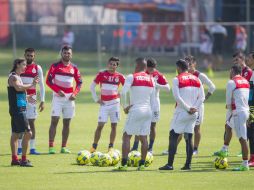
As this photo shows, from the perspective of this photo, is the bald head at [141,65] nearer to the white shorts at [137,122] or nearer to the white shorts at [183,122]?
the white shorts at [137,122]

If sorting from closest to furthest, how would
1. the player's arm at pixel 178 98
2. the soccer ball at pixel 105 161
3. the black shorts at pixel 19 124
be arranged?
the player's arm at pixel 178 98
the black shorts at pixel 19 124
the soccer ball at pixel 105 161

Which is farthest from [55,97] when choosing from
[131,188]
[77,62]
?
[77,62]

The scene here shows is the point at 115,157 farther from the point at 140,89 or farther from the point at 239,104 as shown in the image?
the point at 239,104

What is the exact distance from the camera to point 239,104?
1705cm

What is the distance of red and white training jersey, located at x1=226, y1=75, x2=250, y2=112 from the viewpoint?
1697 centimetres

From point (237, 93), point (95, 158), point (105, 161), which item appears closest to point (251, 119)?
point (237, 93)

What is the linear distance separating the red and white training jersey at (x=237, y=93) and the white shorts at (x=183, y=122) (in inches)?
29.9

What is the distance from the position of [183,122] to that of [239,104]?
114 centimetres

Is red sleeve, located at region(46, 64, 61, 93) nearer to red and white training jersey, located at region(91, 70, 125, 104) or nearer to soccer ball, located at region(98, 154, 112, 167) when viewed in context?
red and white training jersey, located at region(91, 70, 125, 104)

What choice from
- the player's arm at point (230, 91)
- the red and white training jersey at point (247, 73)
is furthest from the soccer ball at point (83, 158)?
the red and white training jersey at point (247, 73)

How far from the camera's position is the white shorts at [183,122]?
55.7ft

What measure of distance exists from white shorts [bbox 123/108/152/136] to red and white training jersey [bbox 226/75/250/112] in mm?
1599

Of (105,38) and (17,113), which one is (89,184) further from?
(105,38)

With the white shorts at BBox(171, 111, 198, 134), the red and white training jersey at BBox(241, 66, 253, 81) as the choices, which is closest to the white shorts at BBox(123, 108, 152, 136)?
the white shorts at BBox(171, 111, 198, 134)
